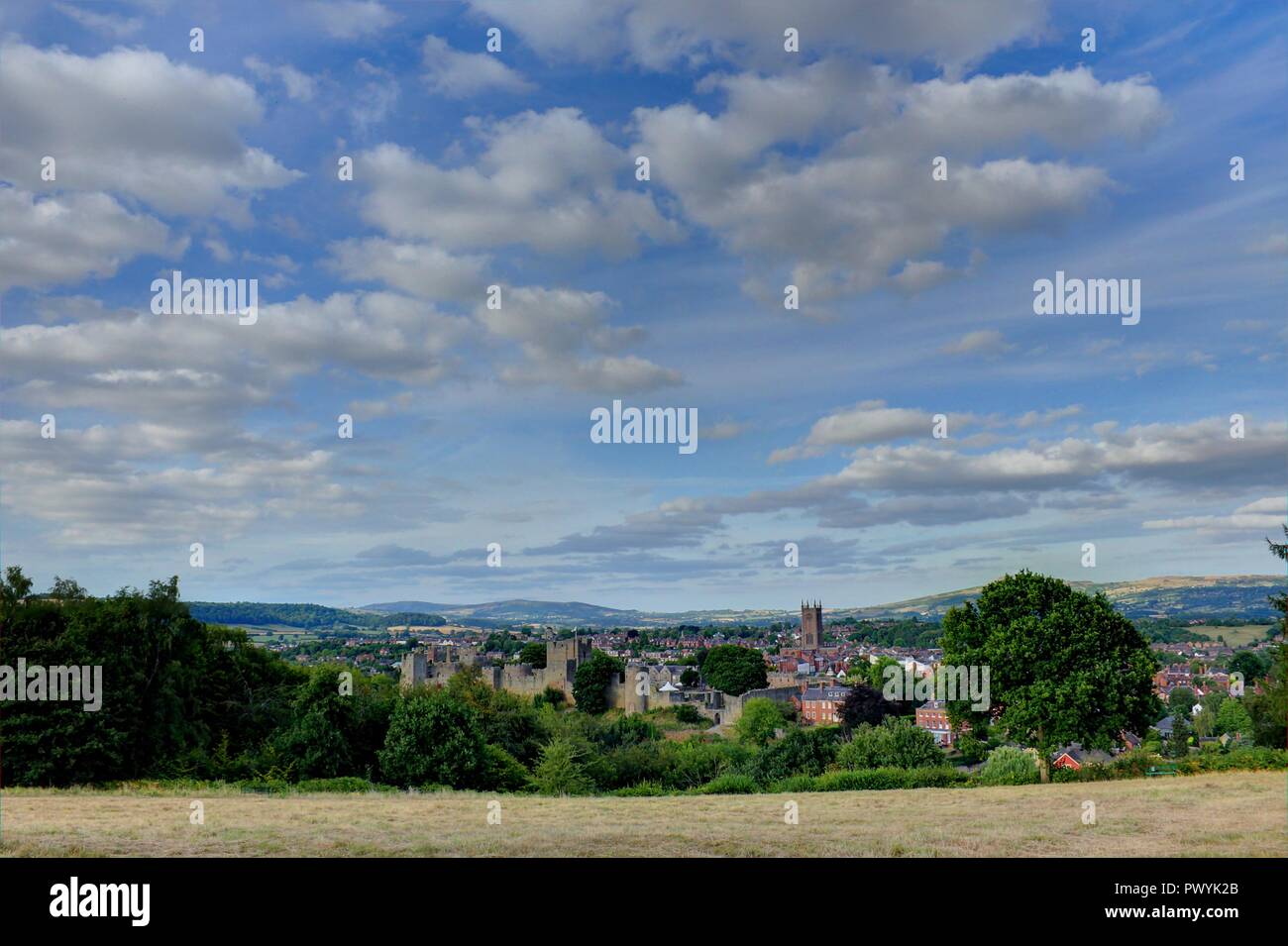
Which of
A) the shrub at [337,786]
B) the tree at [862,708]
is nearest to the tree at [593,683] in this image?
the tree at [862,708]

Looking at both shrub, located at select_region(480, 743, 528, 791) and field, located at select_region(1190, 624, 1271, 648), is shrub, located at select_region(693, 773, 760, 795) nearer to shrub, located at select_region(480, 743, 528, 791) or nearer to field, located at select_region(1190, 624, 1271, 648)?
shrub, located at select_region(480, 743, 528, 791)

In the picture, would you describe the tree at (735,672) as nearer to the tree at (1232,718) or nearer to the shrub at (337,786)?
the tree at (1232,718)

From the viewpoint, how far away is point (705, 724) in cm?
8162

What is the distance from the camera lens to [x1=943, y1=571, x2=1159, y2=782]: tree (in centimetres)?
2712

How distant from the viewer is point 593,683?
300 feet

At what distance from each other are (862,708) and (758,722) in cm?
883

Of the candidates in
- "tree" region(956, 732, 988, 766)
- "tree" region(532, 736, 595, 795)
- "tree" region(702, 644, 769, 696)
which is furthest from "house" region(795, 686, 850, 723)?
"tree" region(532, 736, 595, 795)

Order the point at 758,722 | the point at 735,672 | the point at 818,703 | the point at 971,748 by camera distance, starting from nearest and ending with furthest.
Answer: the point at 971,748 < the point at 758,722 < the point at 818,703 < the point at 735,672

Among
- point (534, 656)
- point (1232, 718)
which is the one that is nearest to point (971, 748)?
point (1232, 718)

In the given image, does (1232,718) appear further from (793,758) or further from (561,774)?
(561,774)

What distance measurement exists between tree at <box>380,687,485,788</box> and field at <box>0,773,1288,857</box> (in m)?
8.16

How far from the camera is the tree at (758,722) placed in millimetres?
70150
